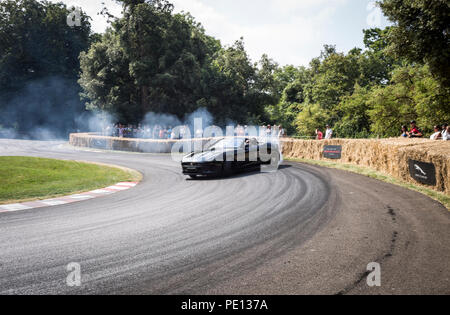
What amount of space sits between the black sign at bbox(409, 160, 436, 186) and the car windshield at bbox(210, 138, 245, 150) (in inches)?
232

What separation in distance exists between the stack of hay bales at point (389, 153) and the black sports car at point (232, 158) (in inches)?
140

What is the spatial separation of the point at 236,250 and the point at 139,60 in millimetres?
33181

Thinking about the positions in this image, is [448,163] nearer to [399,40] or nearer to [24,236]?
[399,40]

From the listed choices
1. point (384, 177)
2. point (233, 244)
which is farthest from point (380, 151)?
point (233, 244)

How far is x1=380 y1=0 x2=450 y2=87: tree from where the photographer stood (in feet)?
35.3

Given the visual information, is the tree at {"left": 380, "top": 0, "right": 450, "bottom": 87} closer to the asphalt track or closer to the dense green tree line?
the dense green tree line

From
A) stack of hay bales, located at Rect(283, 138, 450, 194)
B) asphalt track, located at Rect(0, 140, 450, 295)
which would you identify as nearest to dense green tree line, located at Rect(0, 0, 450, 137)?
stack of hay bales, located at Rect(283, 138, 450, 194)

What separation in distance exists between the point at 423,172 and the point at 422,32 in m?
5.76

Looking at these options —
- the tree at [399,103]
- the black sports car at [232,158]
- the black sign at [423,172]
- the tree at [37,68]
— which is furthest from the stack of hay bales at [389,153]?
the tree at [37,68]

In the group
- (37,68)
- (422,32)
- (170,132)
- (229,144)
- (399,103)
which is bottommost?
(229,144)

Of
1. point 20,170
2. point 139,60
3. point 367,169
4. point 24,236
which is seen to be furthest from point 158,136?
point 24,236

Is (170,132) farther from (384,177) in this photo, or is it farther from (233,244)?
(233,244)

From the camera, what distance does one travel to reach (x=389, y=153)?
37.1 ft

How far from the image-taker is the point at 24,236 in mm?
5234
